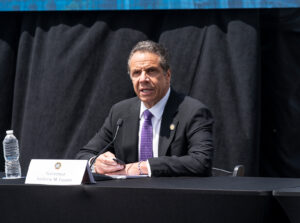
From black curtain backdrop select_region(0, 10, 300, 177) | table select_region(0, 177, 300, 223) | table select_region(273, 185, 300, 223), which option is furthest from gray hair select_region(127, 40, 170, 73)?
table select_region(273, 185, 300, 223)

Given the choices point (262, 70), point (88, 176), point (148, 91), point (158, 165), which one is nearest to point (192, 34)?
point (262, 70)

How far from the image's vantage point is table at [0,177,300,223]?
1747mm

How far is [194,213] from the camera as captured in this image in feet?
5.95

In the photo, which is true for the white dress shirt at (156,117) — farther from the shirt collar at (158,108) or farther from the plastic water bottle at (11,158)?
the plastic water bottle at (11,158)

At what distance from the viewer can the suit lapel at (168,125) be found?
277 centimetres

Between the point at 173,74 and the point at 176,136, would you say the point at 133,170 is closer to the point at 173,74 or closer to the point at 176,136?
the point at 176,136

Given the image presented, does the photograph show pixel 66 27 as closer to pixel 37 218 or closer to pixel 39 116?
pixel 39 116

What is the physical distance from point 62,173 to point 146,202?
375 mm

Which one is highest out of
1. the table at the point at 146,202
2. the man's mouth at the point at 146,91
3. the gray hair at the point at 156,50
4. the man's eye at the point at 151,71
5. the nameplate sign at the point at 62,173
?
the gray hair at the point at 156,50

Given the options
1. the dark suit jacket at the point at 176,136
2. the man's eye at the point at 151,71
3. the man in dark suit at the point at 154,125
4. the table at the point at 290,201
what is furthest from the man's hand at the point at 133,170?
the table at the point at 290,201

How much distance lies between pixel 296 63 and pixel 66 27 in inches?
62.5

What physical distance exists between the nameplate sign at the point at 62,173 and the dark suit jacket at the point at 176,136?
0.56 m

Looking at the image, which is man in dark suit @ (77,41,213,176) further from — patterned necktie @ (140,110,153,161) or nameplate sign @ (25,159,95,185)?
nameplate sign @ (25,159,95,185)

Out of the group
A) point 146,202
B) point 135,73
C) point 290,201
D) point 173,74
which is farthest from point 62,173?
point 173,74
